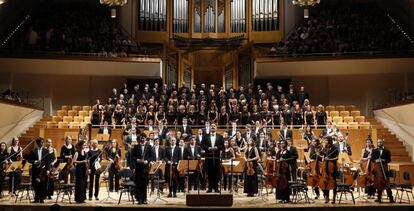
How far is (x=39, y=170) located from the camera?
1024cm

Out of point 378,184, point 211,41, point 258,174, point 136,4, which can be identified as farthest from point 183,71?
point 378,184

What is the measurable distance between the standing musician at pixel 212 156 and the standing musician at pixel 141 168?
1152mm

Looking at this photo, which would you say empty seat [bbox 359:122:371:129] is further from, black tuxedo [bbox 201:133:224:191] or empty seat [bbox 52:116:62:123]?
empty seat [bbox 52:116:62:123]

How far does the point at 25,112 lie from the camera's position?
1628 cm

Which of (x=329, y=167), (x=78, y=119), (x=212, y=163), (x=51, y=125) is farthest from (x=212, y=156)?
(x=51, y=125)

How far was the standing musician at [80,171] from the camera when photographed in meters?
10.2

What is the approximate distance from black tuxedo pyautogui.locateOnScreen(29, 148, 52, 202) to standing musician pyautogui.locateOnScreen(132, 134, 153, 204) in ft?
5.34

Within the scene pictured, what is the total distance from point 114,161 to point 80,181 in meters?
1.29

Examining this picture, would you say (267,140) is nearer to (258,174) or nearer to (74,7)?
(258,174)

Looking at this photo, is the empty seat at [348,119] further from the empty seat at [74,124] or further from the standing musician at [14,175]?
the standing musician at [14,175]

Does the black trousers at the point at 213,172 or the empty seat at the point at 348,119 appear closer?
the black trousers at the point at 213,172

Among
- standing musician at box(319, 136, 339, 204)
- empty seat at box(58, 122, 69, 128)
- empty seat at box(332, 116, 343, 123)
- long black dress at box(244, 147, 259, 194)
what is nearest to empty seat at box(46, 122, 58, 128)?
empty seat at box(58, 122, 69, 128)

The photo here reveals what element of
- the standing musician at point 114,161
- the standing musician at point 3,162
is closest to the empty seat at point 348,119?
the standing musician at point 114,161

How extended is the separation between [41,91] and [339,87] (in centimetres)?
1017
